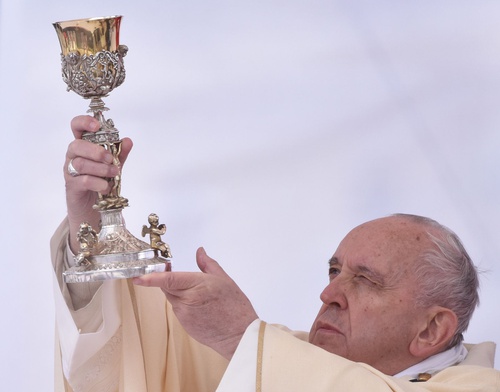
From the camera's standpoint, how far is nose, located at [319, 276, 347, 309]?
11.3 ft

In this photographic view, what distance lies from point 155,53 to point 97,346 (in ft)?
6.93

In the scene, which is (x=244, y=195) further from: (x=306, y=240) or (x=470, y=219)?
(x=470, y=219)

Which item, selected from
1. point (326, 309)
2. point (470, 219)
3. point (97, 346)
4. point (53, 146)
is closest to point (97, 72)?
point (97, 346)

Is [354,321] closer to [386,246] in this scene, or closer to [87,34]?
[386,246]

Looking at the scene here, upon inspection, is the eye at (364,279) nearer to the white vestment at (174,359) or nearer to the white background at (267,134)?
the white vestment at (174,359)

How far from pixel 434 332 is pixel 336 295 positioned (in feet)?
1.03

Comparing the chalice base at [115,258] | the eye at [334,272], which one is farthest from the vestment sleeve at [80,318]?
the eye at [334,272]

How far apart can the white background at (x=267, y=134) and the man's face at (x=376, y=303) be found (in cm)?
153

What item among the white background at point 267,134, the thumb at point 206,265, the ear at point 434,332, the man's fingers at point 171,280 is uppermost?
the white background at point 267,134

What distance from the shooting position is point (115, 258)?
2.91 m

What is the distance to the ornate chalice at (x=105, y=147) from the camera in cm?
288

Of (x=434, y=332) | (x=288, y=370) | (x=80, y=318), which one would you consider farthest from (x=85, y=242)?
(x=434, y=332)

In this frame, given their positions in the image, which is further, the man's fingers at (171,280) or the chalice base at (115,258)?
the chalice base at (115,258)

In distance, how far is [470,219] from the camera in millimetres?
4961
